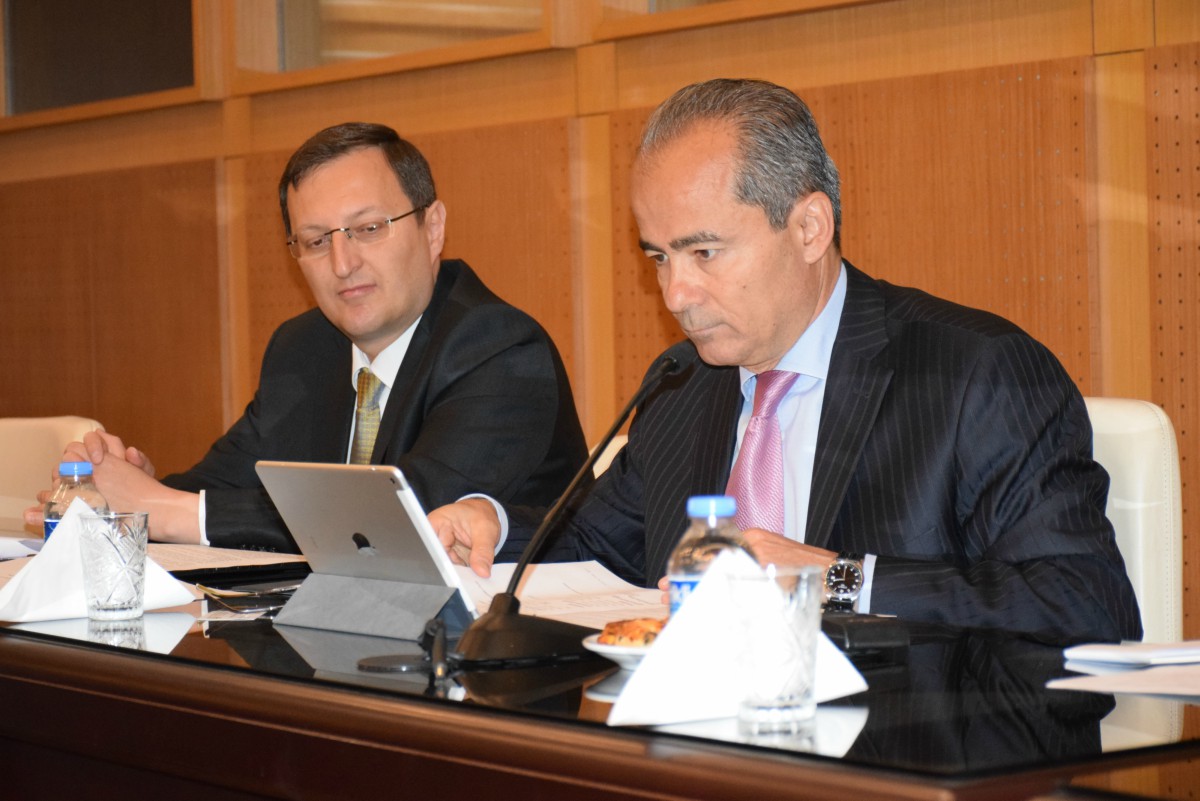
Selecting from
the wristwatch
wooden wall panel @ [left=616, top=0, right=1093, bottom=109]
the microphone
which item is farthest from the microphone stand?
wooden wall panel @ [left=616, top=0, right=1093, bottom=109]

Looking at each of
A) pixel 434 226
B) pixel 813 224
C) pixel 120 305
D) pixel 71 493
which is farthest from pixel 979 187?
pixel 120 305

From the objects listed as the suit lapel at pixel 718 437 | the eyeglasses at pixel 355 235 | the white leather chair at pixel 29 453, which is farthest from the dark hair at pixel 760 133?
the white leather chair at pixel 29 453

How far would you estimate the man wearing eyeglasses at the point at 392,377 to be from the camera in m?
2.65

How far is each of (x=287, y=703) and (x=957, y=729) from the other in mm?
569

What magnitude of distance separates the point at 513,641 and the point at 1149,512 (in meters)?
0.97

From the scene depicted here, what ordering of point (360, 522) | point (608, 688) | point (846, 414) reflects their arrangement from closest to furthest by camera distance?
point (608, 688) < point (360, 522) < point (846, 414)

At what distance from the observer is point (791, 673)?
3.26ft

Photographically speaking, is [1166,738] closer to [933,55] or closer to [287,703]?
[287,703]

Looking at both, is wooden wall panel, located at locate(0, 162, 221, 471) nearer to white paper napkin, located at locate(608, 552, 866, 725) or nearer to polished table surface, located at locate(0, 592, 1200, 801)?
polished table surface, located at locate(0, 592, 1200, 801)

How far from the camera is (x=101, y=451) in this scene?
8.86ft

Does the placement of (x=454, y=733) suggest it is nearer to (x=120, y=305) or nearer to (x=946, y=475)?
(x=946, y=475)

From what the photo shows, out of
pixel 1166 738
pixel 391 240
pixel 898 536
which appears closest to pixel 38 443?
pixel 391 240

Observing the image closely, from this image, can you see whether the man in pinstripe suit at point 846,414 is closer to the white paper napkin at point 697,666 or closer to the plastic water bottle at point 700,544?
the plastic water bottle at point 700,544

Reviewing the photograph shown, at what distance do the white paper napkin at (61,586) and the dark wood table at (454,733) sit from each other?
87mm
